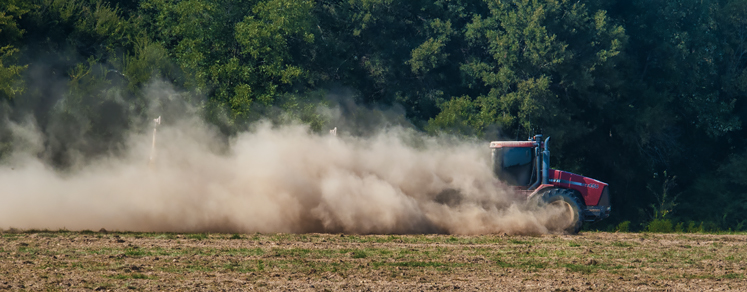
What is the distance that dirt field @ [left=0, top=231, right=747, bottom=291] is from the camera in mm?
12172

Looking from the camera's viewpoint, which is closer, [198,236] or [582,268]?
[582,268]

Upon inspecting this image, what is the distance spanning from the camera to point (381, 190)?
67.8ft

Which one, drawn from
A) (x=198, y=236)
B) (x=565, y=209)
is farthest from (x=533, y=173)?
(x=198, y=236)

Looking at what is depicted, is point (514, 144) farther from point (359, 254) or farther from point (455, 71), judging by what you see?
point (455, 71)

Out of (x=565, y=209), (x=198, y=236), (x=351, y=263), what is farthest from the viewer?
(x=565, y=209)

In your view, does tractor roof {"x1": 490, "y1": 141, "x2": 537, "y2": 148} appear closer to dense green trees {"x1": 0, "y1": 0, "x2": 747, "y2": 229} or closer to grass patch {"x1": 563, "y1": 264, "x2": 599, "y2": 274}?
grass patch {"x1": 563, "y1": 264, "x2": 599, "y2": 274}

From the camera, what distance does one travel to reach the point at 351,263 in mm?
14594

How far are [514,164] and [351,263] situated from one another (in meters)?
9.06

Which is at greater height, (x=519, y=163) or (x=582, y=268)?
(x=519, y=163)

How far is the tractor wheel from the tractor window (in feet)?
2.57

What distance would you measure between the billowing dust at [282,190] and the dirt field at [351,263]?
3.77 feet

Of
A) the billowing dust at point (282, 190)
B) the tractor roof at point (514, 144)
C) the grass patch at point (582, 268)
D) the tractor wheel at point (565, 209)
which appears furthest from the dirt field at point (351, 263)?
the tractor roof at point (514, 144)

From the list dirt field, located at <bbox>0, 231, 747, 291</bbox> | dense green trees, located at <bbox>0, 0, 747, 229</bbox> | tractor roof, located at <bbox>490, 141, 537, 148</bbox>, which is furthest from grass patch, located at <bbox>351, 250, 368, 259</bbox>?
dense green trees, located at <bbox>0, 0, 747, 229</bbox>

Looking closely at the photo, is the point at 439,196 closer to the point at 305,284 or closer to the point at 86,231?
the point at 86,231
